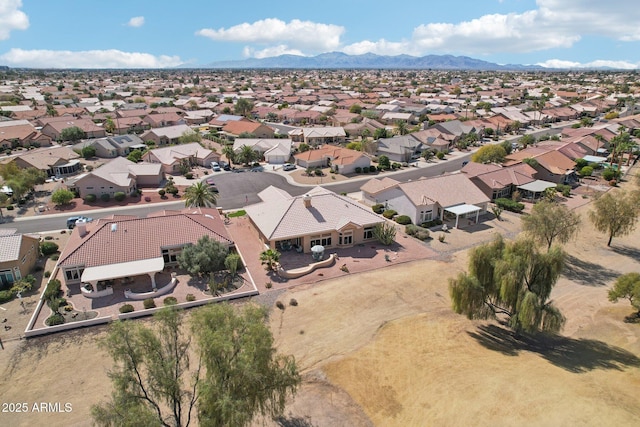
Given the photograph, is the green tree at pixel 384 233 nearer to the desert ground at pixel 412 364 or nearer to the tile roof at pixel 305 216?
the tile roof at pixel 305 216

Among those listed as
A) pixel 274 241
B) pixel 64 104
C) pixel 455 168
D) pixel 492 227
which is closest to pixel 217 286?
pixel 274 241

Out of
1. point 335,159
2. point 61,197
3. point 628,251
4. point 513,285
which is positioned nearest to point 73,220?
point 61,197

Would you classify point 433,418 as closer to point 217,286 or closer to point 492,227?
point 217,286

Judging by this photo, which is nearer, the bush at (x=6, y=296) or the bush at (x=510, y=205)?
the bush at (x=6, y=296)

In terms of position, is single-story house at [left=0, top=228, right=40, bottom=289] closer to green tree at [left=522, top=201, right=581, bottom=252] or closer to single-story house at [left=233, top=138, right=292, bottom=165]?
single-story house at [left=233, top=138, right=292, bottom=165]

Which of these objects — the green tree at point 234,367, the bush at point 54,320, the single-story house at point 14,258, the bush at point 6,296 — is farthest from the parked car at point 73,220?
the green tree at point 234,367

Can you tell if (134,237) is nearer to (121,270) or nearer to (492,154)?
(121,270)

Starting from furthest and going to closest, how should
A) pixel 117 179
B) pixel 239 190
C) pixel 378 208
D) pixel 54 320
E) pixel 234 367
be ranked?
1. pixel 239 190
2. pixel 117 179
3. pixel 378 208
4. pixel 54 320
5. pixel 234 367
